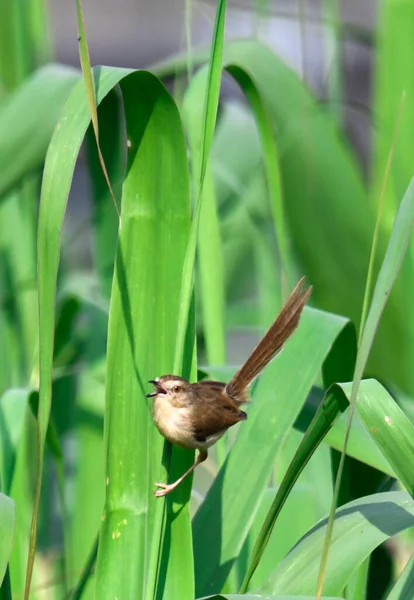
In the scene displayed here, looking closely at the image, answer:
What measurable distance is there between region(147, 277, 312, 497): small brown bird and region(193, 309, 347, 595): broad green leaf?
0.13 ft

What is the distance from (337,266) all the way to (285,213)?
0.38 feet

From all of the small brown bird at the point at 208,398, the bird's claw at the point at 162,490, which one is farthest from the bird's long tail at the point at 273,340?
the bird's claw at the point at 162,490

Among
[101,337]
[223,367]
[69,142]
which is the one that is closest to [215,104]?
[69,142]

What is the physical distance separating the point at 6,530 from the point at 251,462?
0.35 metres

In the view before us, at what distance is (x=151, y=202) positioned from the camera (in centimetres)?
106

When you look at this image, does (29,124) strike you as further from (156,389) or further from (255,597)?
(255,597)

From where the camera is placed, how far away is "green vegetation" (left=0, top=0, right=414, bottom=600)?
94cm

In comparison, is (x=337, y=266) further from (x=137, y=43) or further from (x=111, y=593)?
(x=137, y=43)

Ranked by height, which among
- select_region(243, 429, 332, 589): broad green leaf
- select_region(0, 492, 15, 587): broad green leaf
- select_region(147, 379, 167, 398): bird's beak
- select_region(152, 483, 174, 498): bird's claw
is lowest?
select_region(243, 429, 332, 589): broad green leaf

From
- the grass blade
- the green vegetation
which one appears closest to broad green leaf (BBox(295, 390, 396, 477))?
the green vegetation

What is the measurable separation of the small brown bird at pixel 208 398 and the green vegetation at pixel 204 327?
0.08 feet

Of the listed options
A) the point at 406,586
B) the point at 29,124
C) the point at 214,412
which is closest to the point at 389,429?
the point at 406,586

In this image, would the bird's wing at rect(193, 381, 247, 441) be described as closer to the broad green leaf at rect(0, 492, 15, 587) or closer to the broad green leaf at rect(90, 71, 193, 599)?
the broad green leaf at rect(90, 71, 193, 599)

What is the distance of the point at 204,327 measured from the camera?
4.56 ft
